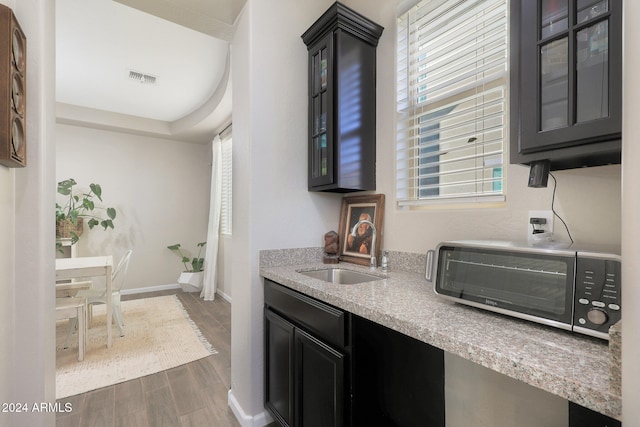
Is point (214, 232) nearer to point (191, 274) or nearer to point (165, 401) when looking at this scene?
point (191, 274)

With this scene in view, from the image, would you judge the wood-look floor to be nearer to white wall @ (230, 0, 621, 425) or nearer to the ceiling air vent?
white wall @ (230, 0, 621, 425)

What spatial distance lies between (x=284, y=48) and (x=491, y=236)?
5.46ft

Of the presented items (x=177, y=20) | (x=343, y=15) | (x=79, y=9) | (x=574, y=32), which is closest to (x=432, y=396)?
(x=574, y=32)

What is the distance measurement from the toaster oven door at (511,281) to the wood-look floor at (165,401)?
166 centimetres

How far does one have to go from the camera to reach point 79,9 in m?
2.24

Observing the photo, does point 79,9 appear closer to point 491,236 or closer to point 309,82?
point 309,82

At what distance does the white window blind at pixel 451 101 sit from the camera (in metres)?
1.33

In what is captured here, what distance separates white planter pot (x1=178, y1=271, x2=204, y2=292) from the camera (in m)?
4.68

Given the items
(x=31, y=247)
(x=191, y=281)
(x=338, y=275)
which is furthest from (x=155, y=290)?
(x=338, y=275)

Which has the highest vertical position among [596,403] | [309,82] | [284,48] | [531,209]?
[284,48]

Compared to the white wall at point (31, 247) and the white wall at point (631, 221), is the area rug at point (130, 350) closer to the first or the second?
the white wall at point (31, 247)

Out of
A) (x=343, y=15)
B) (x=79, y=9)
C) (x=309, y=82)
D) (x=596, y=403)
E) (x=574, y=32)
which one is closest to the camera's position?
(x=596, y=403)

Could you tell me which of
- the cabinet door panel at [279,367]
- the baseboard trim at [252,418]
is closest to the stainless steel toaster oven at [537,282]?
the cabinet door panel at [279,367]

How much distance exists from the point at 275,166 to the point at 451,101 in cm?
107
